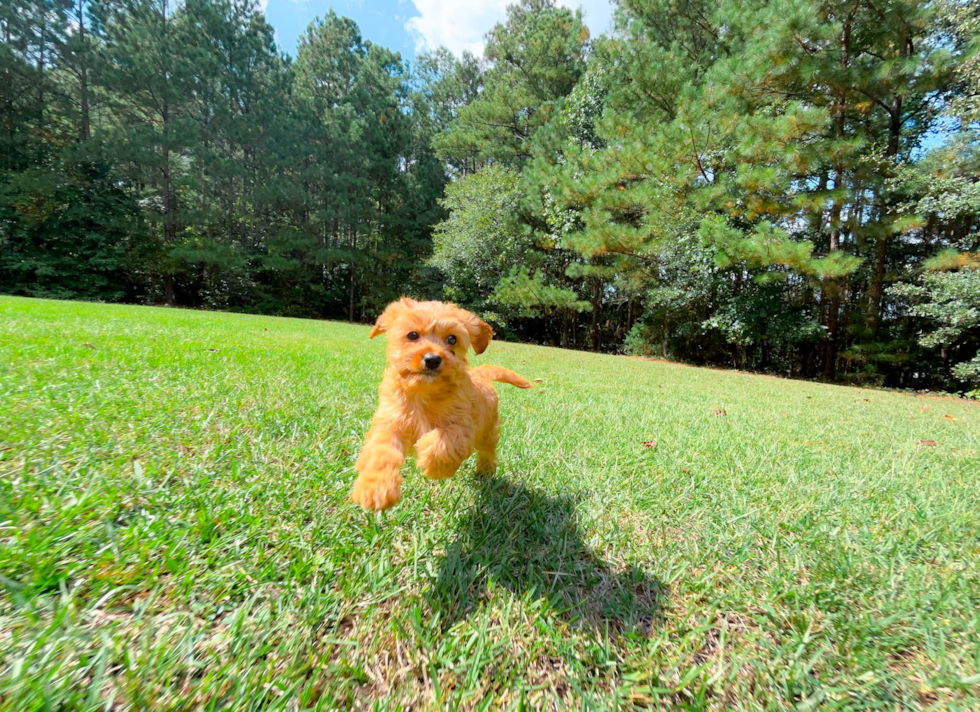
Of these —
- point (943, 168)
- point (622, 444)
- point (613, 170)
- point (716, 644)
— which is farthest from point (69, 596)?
point (943, 168)

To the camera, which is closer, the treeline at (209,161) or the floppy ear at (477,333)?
the floppy ear at (477,333)

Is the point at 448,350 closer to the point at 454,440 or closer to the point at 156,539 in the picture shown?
the point at 454,440

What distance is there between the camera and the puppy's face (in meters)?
1.80

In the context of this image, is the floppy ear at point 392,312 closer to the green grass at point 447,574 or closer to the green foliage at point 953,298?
the green grass at point 447,574

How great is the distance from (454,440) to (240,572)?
0.88 m

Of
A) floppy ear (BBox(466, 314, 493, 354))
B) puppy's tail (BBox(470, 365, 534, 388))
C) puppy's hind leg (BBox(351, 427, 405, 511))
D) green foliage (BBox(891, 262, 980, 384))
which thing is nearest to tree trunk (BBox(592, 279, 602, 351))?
green foliage (BBox(891, 262, 980, 384))

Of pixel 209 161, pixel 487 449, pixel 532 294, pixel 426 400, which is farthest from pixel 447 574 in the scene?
pixel 209 161

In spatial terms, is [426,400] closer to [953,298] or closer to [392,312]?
[392,312]

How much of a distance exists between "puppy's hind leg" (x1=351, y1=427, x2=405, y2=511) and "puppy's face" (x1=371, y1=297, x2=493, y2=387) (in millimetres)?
301

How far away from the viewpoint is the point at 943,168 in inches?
440

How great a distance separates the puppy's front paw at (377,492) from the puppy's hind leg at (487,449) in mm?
840

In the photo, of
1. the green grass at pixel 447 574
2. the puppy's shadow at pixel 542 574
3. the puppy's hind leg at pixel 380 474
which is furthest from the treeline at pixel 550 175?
the puppy's hind leg at pixel 380 474

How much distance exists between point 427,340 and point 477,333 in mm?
459

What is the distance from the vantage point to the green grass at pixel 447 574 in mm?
1035
